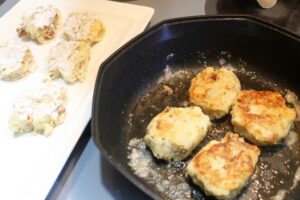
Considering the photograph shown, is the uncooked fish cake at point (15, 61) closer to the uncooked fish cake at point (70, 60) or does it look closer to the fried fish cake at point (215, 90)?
the uncooked fish cake at point (70, 60)

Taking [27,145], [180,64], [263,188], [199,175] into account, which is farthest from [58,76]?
[263,188]

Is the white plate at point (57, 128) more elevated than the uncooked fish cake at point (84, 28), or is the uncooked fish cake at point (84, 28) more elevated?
the uncooked fish cake at point (84, 28)

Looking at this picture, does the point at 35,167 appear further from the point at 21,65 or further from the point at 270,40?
the point at 270,40

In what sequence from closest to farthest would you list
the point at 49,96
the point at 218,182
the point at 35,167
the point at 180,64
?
the point at 218,182 → the point at 35,167 → the point at 49,96 → the point at 180,64

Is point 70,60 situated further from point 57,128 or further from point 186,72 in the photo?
point 186,72

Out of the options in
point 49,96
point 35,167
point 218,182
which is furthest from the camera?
point 49,96

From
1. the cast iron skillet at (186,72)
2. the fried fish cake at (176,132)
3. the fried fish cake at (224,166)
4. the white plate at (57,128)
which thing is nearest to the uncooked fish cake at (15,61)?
the white plate at (57,128)

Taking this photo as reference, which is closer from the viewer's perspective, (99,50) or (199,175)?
(199,175)
